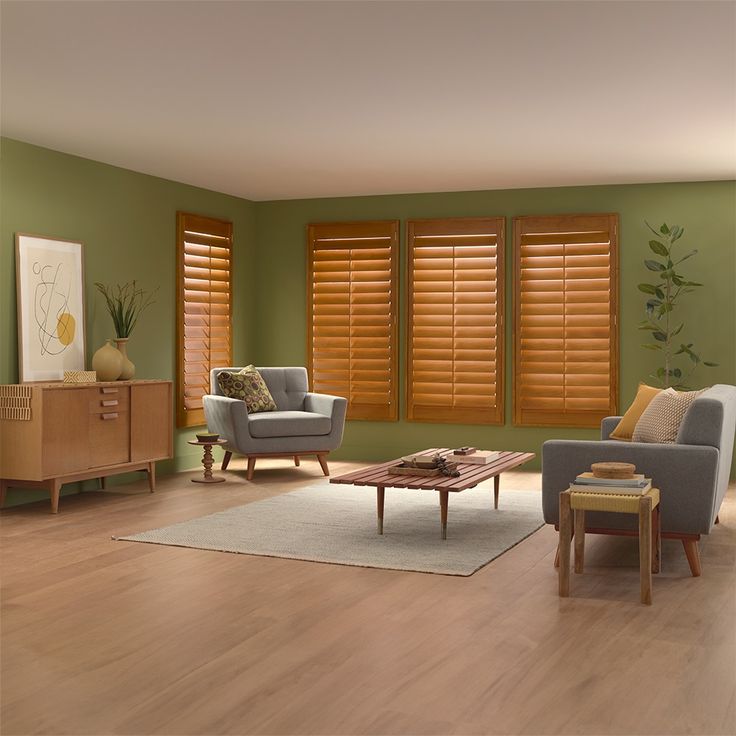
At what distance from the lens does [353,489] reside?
7.16 meters

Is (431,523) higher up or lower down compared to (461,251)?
lower down

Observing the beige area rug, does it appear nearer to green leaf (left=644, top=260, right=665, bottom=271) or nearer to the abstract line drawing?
the abstract line drawing

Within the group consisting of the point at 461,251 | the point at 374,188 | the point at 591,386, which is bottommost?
the point at 591,386

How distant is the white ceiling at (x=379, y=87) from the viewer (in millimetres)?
4062

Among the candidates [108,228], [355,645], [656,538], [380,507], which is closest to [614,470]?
[656,538]

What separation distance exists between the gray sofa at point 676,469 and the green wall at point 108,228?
375 cm

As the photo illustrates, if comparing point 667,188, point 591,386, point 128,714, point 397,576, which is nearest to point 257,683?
point 128,714

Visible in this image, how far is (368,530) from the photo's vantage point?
558 cm

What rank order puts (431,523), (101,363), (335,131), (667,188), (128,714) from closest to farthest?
(128,714) → (431,523) → (335,131) → (101,363) → (667,188)

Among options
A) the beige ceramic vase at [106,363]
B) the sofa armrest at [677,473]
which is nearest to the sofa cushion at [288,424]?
the beige ceramic vase at [106,363]

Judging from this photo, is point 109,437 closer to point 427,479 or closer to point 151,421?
point 151,421

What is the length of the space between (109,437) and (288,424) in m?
1.56

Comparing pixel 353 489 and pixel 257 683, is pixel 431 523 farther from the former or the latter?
pixel 257 683

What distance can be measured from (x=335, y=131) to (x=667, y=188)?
3329 millimetres
